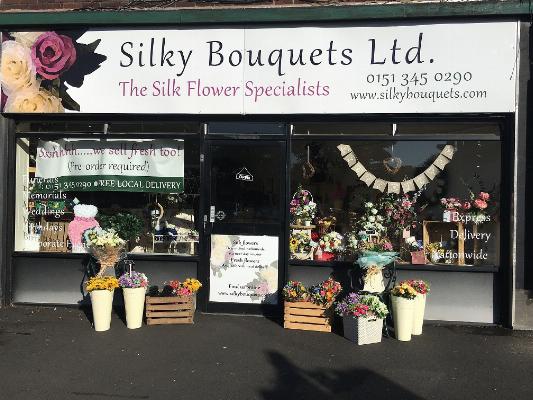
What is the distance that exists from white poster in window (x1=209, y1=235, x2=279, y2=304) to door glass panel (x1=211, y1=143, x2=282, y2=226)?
0.80ft

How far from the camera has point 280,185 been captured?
6.77m

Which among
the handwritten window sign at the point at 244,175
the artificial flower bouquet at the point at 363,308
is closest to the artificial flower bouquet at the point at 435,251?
the artificial flower bouquet at the point at 363,308

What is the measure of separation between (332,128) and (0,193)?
4.33m

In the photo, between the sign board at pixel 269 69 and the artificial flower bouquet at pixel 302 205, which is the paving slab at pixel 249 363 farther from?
the sign board at pixel 269 69

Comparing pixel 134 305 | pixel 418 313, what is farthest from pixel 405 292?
pixel 134 305

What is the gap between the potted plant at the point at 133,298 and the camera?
6.09 meters

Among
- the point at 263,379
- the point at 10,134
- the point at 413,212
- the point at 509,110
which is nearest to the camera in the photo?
the point at 263,379

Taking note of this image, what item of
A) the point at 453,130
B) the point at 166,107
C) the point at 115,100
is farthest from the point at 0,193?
the point at 453,130

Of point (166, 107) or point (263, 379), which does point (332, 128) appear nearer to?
point (166, 107)

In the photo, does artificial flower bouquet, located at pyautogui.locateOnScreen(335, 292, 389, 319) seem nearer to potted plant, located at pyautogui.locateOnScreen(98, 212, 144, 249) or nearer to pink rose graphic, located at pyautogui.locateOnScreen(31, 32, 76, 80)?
potted plant, located at pyautogui.locateOnScreen(98, 212, 144, 249)

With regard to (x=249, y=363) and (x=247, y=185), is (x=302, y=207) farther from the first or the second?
(x=249, y=363)

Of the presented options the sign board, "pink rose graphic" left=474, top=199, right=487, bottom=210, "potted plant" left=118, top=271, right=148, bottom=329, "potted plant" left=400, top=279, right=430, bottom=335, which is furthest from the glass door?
"pink rose graphic" left=474, top=199, right=487, bottom=210

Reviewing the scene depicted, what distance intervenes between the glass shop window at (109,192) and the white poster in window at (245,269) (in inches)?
16.3

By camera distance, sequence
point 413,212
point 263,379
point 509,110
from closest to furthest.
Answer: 1. point 263,379
2. point 509,110
3. point 413,212
